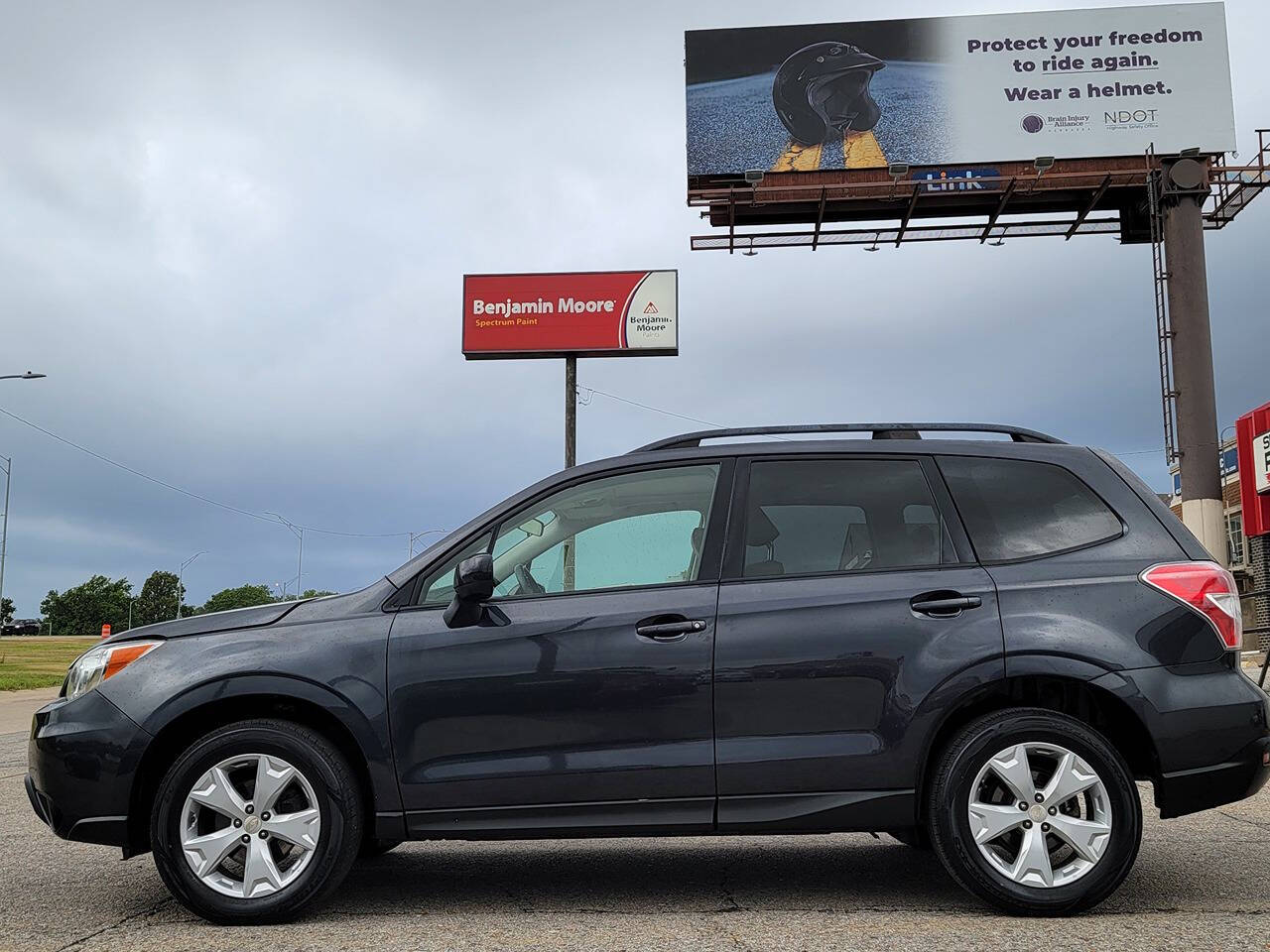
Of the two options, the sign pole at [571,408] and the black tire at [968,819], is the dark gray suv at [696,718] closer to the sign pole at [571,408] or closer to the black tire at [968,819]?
the black tire at [968,819]

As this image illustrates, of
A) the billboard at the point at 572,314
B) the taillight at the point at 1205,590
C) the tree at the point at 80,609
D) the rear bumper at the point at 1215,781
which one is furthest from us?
the tree at the point at 80,609

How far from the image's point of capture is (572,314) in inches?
1192

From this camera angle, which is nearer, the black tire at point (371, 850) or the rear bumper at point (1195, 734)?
the rear bumper at point (1195, 734)

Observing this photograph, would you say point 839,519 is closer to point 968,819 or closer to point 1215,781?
point 968,819

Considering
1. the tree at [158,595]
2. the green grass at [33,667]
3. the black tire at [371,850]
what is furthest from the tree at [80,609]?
the black tire at [371,850]

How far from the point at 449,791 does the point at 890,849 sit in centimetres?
261

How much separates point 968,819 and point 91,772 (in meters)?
3.41

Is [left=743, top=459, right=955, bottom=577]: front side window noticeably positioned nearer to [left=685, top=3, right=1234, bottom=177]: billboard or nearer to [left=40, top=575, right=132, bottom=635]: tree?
[left=685, top=3, right=1234, bottom=177]: billboard

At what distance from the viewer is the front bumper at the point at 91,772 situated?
4785mm

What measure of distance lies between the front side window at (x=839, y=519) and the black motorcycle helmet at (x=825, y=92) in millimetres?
24981

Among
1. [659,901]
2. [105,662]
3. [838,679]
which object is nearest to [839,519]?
[838,679]

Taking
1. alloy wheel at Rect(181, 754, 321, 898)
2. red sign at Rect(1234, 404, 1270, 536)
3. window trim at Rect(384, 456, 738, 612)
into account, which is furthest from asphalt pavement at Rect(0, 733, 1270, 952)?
red sign at Rect(1234, 404, 1270, 536)

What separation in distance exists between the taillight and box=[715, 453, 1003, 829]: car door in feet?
2.23

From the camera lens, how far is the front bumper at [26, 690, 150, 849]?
4.79 m
